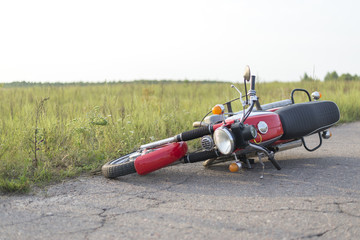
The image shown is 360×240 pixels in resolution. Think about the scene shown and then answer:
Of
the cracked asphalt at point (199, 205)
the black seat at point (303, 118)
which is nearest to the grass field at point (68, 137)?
the cracked asphalt at point (199, 205)

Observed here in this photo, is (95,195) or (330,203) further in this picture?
(95,195)

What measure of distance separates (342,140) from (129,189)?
3.75 metres

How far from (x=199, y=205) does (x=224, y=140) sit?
806 mm

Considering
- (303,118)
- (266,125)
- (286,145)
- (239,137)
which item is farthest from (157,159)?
(303,118)

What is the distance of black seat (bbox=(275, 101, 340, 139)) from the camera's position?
14.5 ft

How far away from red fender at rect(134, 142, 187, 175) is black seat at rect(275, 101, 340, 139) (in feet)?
3.55

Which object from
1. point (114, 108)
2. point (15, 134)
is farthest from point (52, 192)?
point (114, 108)

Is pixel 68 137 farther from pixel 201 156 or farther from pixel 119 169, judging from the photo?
pixel 201 156

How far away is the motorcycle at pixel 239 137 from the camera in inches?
161

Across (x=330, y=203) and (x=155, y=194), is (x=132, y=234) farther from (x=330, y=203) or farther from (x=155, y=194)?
(x=330, y=203)

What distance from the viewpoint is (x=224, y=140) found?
13.4 ft

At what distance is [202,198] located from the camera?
3.69 meters

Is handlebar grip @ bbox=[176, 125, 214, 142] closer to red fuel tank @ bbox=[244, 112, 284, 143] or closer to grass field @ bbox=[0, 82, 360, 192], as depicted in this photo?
red fuel tank @ bbox=[244, 112, 284, 143]

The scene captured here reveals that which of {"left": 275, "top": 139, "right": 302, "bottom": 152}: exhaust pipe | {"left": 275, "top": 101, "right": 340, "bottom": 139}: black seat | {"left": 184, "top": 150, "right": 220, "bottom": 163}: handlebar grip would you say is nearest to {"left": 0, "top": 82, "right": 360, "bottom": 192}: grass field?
{"left": 184, "top": 150, "right": 220, "bottom": 163}: handlebar grip
